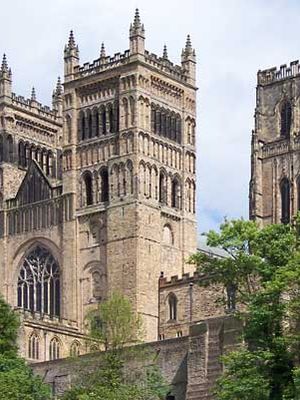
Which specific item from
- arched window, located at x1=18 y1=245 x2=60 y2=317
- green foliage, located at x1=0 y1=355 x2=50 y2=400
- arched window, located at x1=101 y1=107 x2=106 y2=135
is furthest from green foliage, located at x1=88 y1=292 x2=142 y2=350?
arched window, located at x1=101 y1=107 x2=106 y2=135

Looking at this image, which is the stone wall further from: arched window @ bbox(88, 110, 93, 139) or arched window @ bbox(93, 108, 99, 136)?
arched window @ bbox(88, 110, 93, 139)

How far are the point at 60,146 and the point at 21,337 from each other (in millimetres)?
27295

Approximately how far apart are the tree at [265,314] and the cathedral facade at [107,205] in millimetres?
31818

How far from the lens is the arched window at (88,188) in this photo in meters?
112

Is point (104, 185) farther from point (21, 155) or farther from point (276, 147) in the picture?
point (276, 147)

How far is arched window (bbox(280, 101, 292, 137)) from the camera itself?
5197 inches

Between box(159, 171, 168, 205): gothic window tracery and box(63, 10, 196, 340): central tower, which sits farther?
box(159, 171, 168, 205): gothic window tracery

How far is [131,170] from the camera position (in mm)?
108438

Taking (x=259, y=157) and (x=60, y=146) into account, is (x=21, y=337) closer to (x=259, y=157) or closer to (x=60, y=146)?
(x=60, y=146)

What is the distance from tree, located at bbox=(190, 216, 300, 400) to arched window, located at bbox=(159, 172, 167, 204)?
36.2 metres

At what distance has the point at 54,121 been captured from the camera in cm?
12675

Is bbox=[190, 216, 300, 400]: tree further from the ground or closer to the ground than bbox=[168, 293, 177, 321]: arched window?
closer to the ground

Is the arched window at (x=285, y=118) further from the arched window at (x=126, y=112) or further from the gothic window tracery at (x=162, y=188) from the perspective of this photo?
the arched window at (x=126, y=112)

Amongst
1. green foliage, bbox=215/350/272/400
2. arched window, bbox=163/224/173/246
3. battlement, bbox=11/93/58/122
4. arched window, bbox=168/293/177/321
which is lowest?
green foliage, bbox=215/350/272/400
